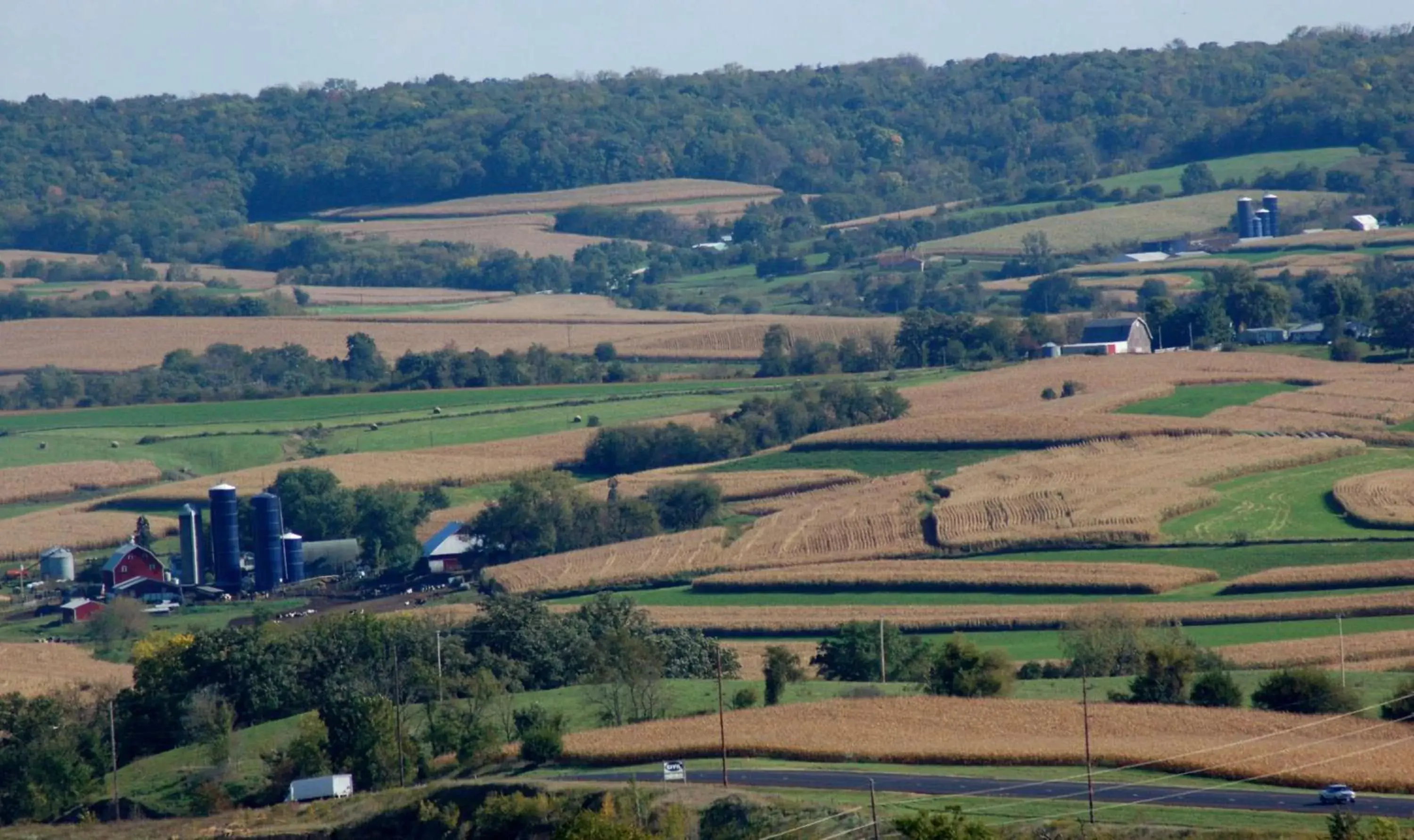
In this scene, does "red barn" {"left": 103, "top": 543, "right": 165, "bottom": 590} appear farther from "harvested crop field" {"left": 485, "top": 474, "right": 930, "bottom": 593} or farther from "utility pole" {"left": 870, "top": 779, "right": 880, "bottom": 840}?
"utility pole" {"left": 870, "top": 779, "right": 880, "bottom": 840}

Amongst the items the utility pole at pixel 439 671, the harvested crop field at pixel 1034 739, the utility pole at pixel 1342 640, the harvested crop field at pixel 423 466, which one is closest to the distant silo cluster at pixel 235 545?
the harvested crop field at pixel 423 466

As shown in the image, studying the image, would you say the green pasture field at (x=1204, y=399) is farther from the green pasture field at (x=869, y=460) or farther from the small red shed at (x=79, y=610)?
the small red shed at (x=79, y=610)

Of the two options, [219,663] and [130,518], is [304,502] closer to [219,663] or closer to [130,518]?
[130,518]

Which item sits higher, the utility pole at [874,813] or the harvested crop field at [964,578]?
the utility pole at [874,813]

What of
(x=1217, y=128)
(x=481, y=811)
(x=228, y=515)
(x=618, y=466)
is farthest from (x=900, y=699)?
(x=1217, y=128)

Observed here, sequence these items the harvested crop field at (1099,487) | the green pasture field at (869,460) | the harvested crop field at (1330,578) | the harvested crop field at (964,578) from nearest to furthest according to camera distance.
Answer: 1. the harvested crop field at (1330,578)
2. the harvested crop field at (964,578)
3. the harvested crop field at (1099,487)
4. the green pasture field at (869,460)

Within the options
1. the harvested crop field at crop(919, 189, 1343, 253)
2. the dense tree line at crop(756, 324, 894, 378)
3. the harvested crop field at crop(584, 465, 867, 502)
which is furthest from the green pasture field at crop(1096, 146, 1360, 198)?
the harvested crop field at crop(584, 465, 867, 502)
